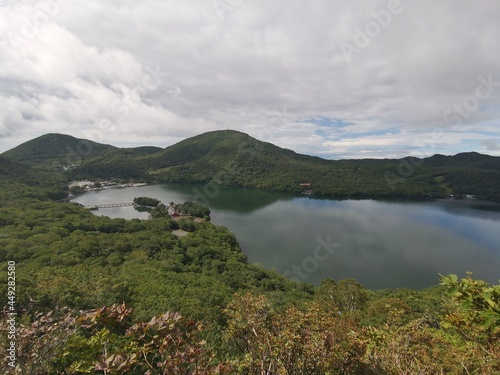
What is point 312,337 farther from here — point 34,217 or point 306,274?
point 34,217

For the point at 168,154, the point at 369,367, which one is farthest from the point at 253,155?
the point at 369,367

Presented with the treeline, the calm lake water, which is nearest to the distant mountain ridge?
the calm lake water

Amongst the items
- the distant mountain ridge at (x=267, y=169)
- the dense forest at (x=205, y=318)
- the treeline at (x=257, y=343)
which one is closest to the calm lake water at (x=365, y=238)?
the dense forest at (x=205, y=318)

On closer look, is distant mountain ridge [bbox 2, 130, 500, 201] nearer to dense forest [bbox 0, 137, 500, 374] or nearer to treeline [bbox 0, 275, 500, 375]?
dense forest [bbox 0, 137, 500, 374]

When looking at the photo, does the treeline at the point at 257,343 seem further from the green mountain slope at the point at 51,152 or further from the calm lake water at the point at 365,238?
the green mountain slope at the point at 51,152

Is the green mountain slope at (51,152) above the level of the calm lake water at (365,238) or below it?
above

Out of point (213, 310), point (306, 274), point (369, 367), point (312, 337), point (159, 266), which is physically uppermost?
point (312, 337)

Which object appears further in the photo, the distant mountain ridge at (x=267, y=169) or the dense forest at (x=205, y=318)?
the distant mountain ridge at (x=267, y=169)
